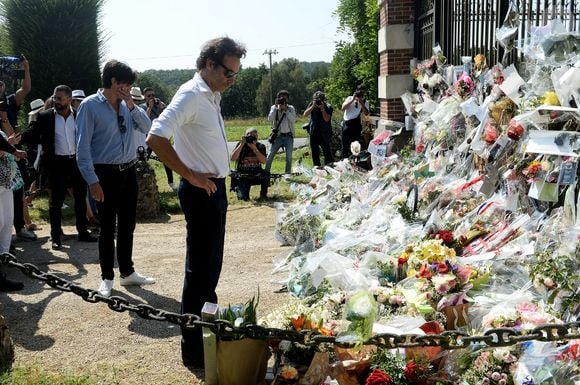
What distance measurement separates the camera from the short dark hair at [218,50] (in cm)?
378

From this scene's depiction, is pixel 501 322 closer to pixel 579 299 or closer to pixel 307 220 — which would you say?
pixel 579 299

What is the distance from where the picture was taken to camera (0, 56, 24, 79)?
10078 millimetres

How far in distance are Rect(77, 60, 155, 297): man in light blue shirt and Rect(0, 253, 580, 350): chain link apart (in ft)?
6.31

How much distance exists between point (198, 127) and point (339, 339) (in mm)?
1531

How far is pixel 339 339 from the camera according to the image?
305 centimetres

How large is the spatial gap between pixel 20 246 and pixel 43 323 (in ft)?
9.99

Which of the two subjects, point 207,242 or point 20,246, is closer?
point 207,242

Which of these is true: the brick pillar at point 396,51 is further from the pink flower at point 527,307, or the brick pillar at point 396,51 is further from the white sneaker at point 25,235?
the pink flower at point 527,307

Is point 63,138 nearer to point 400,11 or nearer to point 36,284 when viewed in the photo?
point 36,284

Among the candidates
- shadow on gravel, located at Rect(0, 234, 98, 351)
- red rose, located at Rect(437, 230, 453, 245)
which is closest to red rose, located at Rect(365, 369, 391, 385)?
red rose, located at Rect(437, 230, 453, 245)

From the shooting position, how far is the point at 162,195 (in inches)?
448

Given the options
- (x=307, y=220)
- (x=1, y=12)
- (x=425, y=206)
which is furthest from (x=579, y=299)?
(x=1, y=12)

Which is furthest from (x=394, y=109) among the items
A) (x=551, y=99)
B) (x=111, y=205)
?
(x=111, y=205)

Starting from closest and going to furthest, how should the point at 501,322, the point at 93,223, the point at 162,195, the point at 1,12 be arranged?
the point at 501,322
the point at 93,223
the point at 162,195
the point at 1,12
